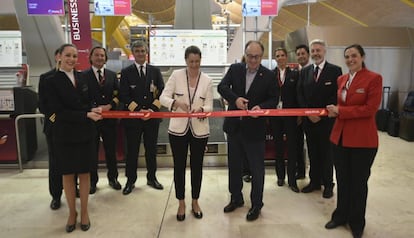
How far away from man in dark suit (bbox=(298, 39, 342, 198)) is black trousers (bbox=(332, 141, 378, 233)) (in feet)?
2.56

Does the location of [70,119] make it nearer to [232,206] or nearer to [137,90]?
[137,90]

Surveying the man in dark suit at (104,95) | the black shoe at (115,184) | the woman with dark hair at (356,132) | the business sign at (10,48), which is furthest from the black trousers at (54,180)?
the business sign at (10,48)

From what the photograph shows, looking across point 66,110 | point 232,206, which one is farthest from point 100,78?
point 232,206

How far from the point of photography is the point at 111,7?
525 cm

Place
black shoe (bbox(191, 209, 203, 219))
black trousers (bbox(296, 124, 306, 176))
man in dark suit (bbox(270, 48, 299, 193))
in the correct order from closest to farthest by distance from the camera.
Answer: black shoe (bbox(191, 209, 203, 219))
man in dark suit (bbox(270, 48, 299, 193))
black trousers (bbox(296, 124, 306, 176))

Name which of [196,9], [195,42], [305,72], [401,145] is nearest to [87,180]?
[305,72]

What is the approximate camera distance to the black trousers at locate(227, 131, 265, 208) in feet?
9.69

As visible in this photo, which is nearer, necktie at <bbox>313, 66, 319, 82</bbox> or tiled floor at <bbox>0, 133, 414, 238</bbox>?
tiled floor at <bbox>0, 133, 414, 238</bbox>

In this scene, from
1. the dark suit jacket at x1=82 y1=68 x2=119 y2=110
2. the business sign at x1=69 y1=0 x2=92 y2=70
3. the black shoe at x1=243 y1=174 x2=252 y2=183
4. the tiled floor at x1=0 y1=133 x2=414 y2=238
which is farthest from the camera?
the business sign at x1=69 y1=0 x2=92 y2=70

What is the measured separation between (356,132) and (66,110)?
2.36 metres

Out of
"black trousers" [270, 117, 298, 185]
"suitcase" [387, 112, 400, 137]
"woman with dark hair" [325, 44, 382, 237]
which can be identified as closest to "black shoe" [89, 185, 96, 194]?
"black trousers" [270, 117, 298, 185]

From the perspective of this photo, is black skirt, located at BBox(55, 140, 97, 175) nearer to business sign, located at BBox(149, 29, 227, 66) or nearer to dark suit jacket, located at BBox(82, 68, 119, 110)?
dark suit jacket, located at BBox(82, 68, 119, 110)

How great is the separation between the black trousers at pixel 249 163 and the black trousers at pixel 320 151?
1.03m

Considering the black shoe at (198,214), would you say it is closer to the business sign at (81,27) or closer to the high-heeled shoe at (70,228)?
the high-heeled shoe at (70,228)
